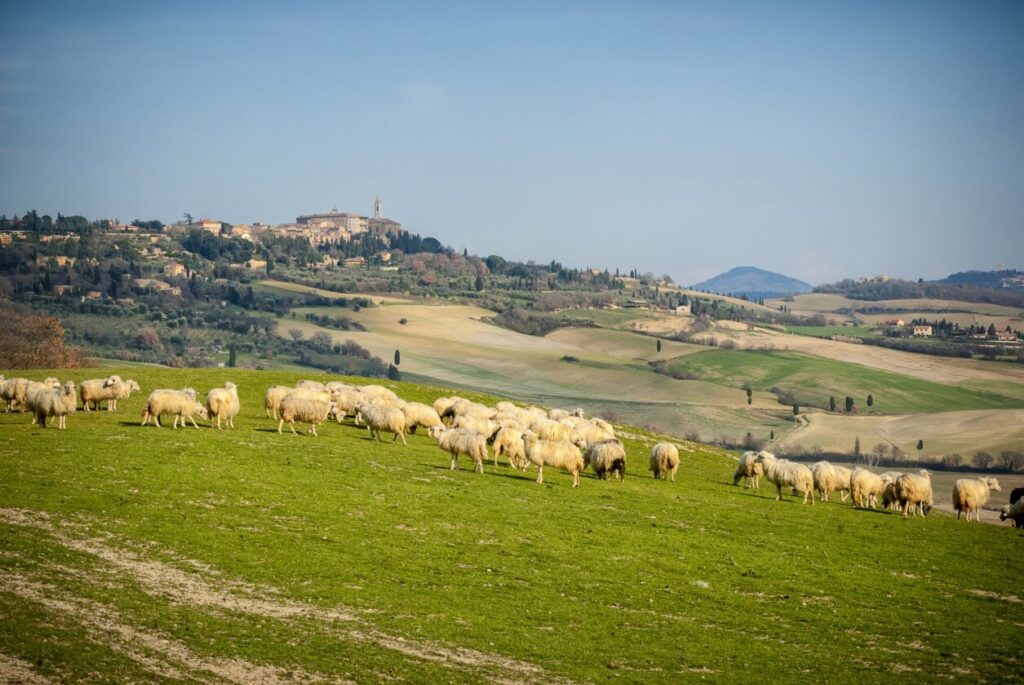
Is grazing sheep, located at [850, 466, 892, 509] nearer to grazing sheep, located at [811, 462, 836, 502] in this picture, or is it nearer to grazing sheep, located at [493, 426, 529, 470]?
grazing sheep, located at [811, 462, 836, 502]

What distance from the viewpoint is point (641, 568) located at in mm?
22391

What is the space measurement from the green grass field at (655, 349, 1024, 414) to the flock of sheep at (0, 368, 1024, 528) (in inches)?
4634

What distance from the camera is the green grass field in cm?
15025

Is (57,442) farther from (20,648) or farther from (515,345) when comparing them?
(515,345)

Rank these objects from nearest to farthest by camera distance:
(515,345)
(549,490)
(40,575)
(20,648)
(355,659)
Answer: (20,648)
(355,659)
(40,575)
(549,490)
(515,345)

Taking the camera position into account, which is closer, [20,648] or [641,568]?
[20,648]

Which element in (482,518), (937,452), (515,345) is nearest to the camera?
(482,518)

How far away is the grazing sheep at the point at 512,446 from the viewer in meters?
33.0

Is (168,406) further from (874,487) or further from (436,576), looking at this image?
(874,487)

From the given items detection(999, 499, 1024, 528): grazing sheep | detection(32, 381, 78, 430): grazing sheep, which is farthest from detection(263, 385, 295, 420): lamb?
detection(999, 499, 1024, 528): grazing sheep

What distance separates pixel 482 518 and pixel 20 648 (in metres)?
12.2

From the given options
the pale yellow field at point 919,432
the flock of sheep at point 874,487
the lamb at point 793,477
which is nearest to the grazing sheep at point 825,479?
the flock of sheep at point 874,487

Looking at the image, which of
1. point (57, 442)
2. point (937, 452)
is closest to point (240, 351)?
point (937, 452)

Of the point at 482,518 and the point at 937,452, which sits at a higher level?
the point at 482,518
